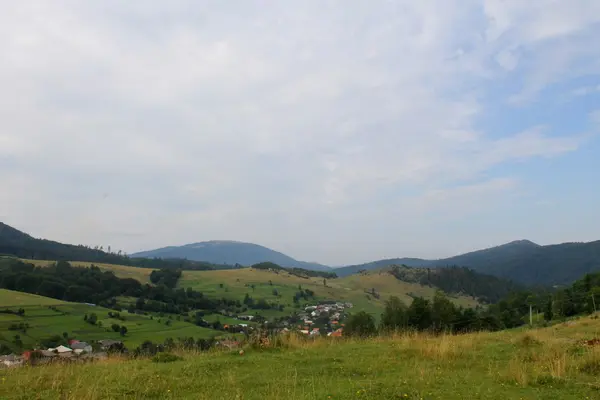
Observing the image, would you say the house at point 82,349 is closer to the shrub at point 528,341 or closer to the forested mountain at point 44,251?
the shrub at point 528,341

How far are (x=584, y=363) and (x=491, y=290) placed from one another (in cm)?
15616

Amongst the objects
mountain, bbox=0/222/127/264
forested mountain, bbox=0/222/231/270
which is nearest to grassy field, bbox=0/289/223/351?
forested mountain, bbox=0/222/231/270

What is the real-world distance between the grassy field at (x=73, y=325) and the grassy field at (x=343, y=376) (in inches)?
1571

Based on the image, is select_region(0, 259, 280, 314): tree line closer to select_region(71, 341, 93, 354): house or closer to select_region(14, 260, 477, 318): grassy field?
select_region(14, 260, 477, 318): grassy field

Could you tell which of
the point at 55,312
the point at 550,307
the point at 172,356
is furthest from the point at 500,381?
the point at 55,312

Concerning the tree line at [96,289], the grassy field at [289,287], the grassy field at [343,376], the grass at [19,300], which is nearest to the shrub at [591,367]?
the grassy field at [343,376]

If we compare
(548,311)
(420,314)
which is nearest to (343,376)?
(420,314)

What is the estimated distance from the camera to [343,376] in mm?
8656

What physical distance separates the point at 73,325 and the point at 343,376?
2422 inches

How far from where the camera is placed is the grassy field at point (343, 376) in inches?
274

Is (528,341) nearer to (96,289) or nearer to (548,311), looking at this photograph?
(548,311)

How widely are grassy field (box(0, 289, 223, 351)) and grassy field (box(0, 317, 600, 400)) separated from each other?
39.9 metres

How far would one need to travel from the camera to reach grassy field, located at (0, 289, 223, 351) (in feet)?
167

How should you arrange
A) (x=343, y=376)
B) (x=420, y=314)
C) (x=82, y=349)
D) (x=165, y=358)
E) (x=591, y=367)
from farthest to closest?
1. (x=420, y=314)
2. (x=82, y=349)
3. (x=165, y=358)
4. (x=591, y=367)
5. (x=343, y=376)
